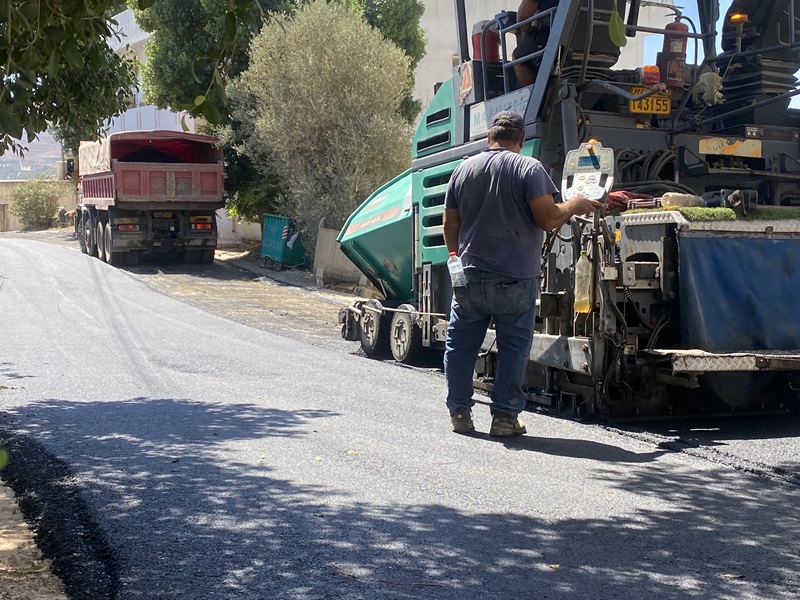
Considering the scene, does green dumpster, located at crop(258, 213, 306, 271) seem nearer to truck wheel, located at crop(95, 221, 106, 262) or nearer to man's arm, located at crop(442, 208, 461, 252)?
truck wheel, located at crop(95, 221, 106, 262)

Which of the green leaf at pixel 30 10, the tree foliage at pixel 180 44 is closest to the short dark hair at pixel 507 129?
the green leaf at pixel 30 10

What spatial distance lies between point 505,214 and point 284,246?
15.8 meters

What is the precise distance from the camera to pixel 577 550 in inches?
155

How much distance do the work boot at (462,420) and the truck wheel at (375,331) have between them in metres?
3.82

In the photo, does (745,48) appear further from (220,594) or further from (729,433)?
(220,594)

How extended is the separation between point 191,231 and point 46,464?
17.2 m

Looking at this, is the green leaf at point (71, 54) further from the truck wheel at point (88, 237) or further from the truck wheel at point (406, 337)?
the truck wheel at point (88, 237)

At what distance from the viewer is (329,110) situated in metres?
19.8

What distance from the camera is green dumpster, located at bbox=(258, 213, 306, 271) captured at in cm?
2134

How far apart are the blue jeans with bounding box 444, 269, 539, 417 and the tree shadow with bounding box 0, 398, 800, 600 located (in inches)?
15.4

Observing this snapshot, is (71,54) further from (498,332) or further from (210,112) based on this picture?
(498,332)

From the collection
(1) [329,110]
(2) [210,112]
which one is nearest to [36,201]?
(1) [329,110]

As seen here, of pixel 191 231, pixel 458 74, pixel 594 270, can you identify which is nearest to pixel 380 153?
pixel 191 231

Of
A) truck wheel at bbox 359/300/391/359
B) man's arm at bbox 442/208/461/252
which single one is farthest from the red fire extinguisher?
truck wheel at bbox 359/300/391/359
